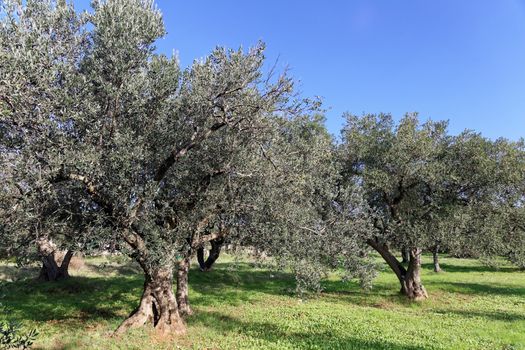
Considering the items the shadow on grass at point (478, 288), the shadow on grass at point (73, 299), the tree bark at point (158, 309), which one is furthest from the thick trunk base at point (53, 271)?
the shadow on grass at point (478, 288)

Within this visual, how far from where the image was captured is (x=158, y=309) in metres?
17.7

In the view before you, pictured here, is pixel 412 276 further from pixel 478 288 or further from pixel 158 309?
pixel 158 309

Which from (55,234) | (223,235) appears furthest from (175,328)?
(55,234)

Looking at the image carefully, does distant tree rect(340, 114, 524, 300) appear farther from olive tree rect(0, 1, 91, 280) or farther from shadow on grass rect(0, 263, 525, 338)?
olive tree rect(0, 1, 91, 280)

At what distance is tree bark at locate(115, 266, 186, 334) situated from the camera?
17.1 m

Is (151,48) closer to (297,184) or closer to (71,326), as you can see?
(297,184)

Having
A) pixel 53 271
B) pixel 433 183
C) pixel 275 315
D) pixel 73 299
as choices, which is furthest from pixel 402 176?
pixel 53 271

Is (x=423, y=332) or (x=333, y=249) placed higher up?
(x=333, y=249)

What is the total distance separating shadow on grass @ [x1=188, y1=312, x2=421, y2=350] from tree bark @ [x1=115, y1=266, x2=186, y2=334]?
252 cm

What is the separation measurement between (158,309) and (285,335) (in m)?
5.94

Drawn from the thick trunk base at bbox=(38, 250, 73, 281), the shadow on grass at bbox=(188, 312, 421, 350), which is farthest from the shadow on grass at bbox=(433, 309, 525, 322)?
the thick trunk base at bbox=(38, 250, 73, 281)

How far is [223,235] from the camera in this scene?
19.7 m

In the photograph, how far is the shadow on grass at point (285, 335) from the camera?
16516 millimetres

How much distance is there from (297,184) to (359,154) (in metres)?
13.5
